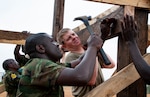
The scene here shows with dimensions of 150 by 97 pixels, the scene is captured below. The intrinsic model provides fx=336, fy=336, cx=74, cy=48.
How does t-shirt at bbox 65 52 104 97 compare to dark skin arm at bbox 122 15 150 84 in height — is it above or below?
below

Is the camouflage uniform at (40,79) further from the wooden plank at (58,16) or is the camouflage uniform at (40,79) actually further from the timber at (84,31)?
the wooden plank at (58,16)

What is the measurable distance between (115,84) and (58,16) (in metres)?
2.39

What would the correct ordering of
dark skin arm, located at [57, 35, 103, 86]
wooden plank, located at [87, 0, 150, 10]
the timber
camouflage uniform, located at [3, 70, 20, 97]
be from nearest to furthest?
1. dark skin arm, located at [57, 35, 103, 86]
2. wooden plank, located at [87, 0, 150, 10]
3. the timber
4. camouflage uniform, located at [3, 70, 20, 97]

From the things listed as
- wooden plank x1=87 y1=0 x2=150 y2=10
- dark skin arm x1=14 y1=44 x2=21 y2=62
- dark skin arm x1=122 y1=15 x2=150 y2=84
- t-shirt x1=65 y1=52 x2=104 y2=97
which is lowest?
dark skin arm x1=14 y1=44 x2=21 y2=62

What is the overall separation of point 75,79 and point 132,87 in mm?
944

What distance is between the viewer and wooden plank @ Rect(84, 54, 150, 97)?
7.88 ft

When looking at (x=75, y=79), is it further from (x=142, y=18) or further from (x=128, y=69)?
(x=142, y=18)

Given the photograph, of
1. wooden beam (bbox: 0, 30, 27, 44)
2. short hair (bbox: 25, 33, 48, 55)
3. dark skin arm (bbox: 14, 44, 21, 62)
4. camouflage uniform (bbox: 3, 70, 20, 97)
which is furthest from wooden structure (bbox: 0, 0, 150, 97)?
dark skin arm (bbox: 14, 44, 21, 62)

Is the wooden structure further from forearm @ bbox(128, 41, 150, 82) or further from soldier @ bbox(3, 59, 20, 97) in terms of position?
soldier @ bbox(3, 59, 20, 97)

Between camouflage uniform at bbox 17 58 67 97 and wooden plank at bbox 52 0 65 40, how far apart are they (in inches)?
96.9

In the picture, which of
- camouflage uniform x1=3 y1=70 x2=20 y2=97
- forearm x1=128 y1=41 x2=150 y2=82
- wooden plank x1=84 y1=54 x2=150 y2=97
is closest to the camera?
forearm x1=128 y1=41 x2=150 y2=82

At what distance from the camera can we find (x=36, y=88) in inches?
83.9

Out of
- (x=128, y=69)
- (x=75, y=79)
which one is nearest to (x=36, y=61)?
(x=75, y=79)

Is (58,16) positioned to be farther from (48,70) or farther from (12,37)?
(48,70)
